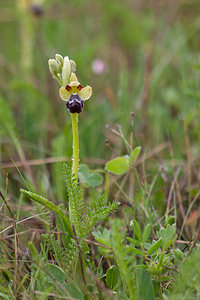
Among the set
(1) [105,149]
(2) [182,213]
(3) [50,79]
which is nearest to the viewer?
(2) [182,213]

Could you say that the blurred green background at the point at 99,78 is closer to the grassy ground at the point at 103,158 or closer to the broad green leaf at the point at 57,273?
the grassy ground at the point at 103,158

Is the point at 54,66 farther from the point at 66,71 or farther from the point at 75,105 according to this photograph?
the point at 75,105

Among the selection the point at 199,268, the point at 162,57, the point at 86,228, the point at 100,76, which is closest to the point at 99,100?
the point at 100,76

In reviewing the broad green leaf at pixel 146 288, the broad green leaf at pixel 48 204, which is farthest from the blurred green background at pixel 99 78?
the broad green leaf at pixel 146 288

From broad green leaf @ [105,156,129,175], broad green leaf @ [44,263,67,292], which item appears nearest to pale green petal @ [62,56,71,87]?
broad green leaf @ [105,156,129,175]

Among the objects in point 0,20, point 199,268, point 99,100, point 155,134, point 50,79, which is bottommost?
point 199,268

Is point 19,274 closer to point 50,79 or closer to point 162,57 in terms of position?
point 50,79
